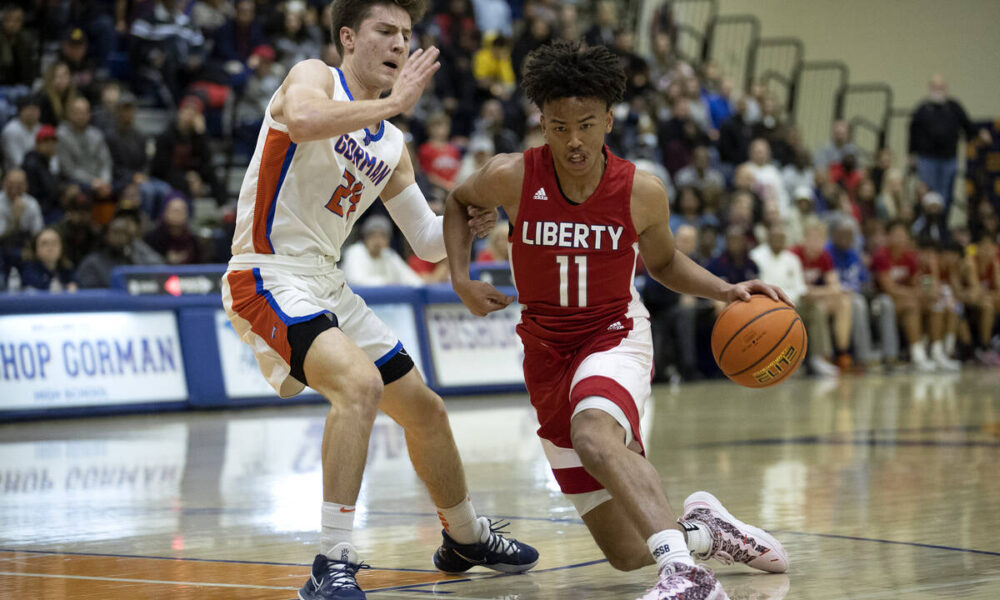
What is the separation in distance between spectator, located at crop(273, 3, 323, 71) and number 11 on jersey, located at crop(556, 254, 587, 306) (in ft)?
35.9

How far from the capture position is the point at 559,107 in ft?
13.9

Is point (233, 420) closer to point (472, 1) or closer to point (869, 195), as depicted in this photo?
point (472, 1)

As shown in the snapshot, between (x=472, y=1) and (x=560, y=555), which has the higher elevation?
(x=472, y=1)

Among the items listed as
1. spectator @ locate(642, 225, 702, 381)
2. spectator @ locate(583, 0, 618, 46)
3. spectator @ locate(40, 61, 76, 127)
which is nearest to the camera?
spectator @ locate(40, 61, 76, 127)

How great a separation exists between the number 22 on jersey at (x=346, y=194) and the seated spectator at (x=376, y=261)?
316 inches

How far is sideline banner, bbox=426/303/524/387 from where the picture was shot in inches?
499

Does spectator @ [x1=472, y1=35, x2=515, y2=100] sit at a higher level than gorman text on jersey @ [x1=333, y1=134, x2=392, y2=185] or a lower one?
higher

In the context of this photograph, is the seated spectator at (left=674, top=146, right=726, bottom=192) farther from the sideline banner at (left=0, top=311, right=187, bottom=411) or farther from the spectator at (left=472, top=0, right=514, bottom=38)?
the sideline banner at (left=0, top=311, right=187, bottom=411)

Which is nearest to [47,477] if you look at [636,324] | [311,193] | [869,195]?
[311,193]

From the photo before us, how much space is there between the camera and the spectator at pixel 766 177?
58.4 feet

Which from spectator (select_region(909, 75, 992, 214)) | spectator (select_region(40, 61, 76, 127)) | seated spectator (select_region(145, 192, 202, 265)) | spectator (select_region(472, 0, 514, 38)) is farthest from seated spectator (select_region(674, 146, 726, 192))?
spectator (select_region(40, 61, 76, 127))

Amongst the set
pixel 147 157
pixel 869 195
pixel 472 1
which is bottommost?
pixel 869 195

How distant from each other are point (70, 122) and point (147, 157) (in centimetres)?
96

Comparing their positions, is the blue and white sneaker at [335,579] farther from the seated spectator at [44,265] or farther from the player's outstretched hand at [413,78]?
the seated spectator at [44,265]
